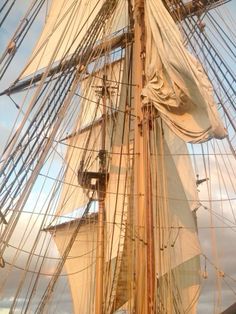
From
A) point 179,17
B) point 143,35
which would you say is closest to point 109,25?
point 179,17

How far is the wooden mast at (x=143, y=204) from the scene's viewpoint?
20.0 ft

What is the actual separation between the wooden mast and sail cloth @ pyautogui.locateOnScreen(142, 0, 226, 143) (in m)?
0.28

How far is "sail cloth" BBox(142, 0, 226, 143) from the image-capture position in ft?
20.5

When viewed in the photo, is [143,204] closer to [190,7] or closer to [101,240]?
[101,240]

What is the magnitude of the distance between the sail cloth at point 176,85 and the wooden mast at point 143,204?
28 cm

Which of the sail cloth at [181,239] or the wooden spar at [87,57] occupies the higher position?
the wooden spar at [87,57]

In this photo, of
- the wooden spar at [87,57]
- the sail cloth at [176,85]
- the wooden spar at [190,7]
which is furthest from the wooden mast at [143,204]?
the wooden spar at [190,7]

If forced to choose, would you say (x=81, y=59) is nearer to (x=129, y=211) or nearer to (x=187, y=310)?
(x=129, y=211)

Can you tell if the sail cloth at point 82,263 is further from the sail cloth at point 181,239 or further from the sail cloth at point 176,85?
the sail cloth at point 176,85

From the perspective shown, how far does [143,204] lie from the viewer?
688 centimetres

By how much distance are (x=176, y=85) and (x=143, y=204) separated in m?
1.76

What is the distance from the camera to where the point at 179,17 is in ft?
32.0

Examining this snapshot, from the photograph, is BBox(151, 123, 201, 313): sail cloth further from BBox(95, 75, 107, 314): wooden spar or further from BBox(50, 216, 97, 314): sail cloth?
BBox(50, 216, 97, 314): sail cloth

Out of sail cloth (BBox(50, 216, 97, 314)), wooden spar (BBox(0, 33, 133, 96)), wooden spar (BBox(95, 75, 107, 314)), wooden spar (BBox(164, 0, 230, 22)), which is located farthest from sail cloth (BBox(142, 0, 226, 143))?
sail cloth (BBox(50, 216, 97, 314))
